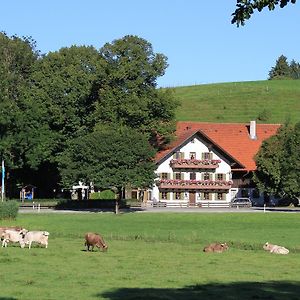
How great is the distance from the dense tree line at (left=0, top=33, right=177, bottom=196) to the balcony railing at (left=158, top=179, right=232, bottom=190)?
797 cm

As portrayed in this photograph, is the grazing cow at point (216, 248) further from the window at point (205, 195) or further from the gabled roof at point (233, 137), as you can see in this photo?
the window at point (205, 195)

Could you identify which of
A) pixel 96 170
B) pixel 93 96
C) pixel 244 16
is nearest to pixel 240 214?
pixel 96 170

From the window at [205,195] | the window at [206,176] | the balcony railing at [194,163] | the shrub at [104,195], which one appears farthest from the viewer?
the window at [206,176]

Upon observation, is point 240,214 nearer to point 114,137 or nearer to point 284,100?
point 114,137

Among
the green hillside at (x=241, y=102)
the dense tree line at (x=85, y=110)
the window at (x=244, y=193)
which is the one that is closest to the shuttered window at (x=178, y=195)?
the window at (x=244, y=193)

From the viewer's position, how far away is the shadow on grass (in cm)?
1891

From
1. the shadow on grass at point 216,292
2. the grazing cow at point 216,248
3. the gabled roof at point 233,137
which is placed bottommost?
the shadow on grass at point 216,292

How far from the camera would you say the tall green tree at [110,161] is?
80.9 m

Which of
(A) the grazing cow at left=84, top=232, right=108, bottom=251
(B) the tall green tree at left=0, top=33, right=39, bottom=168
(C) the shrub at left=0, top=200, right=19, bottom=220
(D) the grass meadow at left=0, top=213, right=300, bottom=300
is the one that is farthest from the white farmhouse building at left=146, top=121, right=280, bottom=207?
(A) the grazing cow at left=84, top=232, right=108, bottom=251

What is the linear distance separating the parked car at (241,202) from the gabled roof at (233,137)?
14.3 feet

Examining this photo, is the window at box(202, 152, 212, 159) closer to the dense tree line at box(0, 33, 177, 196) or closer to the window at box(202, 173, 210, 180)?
the window at box(202, 173, 210, 180)

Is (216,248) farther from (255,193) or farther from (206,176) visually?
(255,193)

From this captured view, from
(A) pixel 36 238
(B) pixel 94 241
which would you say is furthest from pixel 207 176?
(B) pixel 94 241

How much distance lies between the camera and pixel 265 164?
92.0 meters
